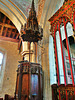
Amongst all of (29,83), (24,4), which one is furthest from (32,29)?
(24,4)

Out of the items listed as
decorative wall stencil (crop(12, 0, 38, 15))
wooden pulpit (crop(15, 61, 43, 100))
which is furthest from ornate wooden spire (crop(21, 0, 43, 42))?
decorative wall stencil (crop(12, 0, 38, 15))

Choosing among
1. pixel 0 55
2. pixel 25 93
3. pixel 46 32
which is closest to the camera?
pixel 25 93

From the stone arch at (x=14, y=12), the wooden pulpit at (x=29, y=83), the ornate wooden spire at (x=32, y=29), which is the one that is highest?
the stone arch at (x=14, y=12)

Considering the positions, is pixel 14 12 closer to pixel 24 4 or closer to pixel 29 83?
pixel 24 4

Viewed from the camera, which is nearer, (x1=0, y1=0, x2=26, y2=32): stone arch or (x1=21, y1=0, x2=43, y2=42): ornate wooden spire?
(x1=21, y1=0, x2=43, y2=42): ornate wooden spire

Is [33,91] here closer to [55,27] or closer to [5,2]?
[55,27]

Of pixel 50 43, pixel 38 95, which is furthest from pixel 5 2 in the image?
pixel 38 95

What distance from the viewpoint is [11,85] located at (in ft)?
24.5

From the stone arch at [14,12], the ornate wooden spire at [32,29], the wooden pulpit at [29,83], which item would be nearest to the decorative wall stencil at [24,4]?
the stone arch at [14,12]

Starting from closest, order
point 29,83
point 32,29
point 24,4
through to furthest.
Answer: point 29,83 → point 32,29 → point 24,4

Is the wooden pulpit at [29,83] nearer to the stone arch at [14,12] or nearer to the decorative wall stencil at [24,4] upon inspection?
the stone arch at [14,12]

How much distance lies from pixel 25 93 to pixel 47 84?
4.11 feet

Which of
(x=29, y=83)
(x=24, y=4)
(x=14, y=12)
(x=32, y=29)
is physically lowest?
(x=29, y=83)

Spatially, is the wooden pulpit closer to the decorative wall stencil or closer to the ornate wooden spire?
the ornate wooden spire
